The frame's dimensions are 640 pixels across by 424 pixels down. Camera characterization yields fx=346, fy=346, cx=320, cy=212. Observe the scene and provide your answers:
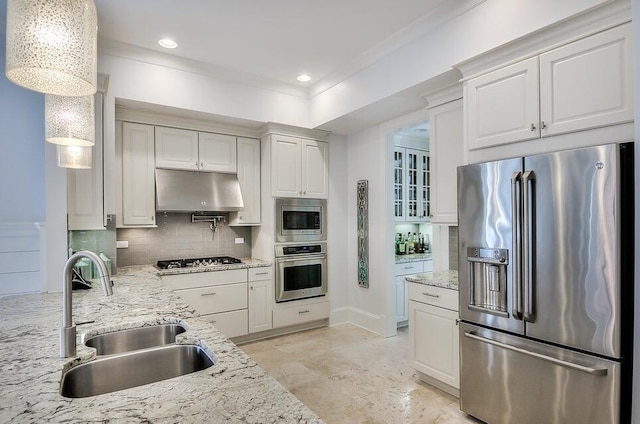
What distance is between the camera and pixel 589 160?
1.80m

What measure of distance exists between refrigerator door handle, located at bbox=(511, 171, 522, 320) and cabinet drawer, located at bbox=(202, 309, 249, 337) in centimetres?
280

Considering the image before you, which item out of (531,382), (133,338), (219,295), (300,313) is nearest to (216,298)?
(219,295)

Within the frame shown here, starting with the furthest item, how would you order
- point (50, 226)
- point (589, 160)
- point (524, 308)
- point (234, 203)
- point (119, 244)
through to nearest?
point (234, 203)
point (119, 244)
point (50, 226)
point (524, 308)
point (589, 160)

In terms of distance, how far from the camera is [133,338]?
5.52 feet

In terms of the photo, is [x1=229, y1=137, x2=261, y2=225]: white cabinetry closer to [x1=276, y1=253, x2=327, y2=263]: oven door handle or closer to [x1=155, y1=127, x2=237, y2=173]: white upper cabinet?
[x1=155, y1=127, x2=237, y2=173]: white upper cabinet

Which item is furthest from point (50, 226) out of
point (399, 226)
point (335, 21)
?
point (399, 226)

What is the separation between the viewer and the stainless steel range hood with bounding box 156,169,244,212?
367cm

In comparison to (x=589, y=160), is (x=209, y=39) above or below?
above

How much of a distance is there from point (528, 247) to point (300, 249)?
2.76 m

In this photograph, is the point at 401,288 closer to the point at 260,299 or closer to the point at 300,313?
the point at 300,313

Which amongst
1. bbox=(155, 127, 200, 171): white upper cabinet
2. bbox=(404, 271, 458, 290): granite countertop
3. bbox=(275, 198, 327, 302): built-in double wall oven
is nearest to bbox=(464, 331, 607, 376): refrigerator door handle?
bbox=(404, 271, 458, 290): granite countertop

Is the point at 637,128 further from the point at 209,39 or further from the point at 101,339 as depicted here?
the point at 209,39

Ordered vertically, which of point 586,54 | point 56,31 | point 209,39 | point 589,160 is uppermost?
point 209,39

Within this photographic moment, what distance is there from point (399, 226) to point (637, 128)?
3538 millimetres
